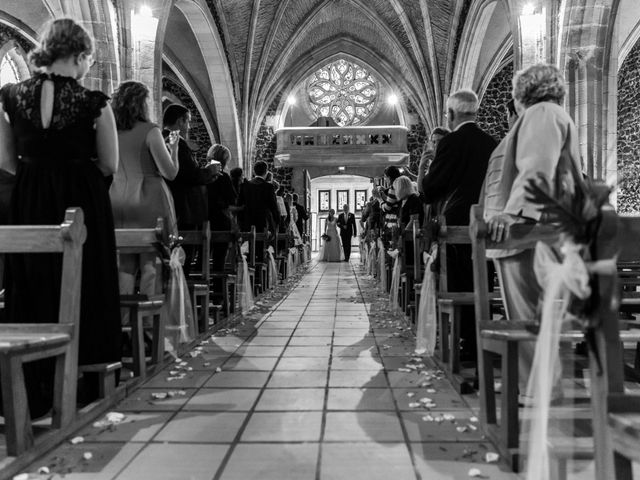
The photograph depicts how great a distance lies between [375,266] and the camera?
10.8 m

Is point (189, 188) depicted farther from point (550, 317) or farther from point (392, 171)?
point (550, 317)

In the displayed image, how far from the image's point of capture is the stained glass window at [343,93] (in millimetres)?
21766

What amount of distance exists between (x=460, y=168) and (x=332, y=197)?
827 inches

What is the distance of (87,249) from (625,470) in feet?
7.28

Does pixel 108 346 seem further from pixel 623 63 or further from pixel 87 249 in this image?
pixel 623 63

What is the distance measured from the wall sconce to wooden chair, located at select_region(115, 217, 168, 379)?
7.35 m

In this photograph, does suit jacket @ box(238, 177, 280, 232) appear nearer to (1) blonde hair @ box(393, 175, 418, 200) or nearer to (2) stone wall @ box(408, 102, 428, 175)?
(1) blonde hair @ box(393, 175, 418, 200)

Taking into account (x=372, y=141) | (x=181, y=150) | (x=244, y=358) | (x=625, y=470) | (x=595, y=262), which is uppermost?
(x=372, y=141)

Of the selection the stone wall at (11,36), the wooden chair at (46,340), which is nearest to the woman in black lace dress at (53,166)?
the wooden chair at (46,340)

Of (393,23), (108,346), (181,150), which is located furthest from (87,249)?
(393,23)

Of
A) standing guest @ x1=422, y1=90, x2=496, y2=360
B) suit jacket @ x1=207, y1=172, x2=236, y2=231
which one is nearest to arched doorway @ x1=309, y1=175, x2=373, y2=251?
suit jacket @ x1=207, y1=172, x2=236, y2=231

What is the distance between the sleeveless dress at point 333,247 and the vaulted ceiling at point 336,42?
4.23 meters

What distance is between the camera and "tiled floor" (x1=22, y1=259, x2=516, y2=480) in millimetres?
2086

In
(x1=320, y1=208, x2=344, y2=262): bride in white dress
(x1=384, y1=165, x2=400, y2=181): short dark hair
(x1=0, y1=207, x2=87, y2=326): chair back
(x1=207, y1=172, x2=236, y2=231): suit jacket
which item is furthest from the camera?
(x1=320, y1=208, x2=344, y2=262): bride in white dress
